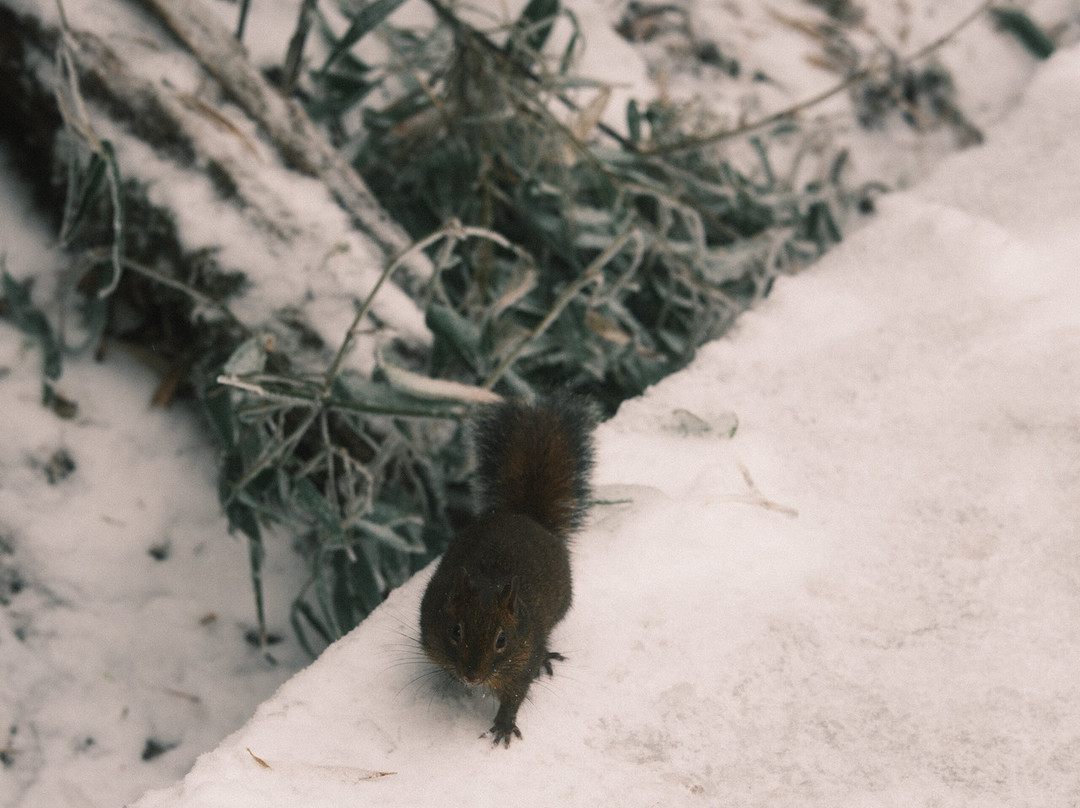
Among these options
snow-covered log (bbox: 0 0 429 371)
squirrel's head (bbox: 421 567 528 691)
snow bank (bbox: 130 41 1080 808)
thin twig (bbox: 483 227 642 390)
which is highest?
snow-covered log (bbox: 0 0 429 371)

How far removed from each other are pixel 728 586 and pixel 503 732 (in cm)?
37

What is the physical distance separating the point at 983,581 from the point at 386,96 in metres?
1.82

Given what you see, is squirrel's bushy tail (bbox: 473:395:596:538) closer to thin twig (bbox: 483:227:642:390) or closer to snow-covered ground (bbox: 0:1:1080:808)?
snow-covered ground (bbox: 0:1:1080:808)

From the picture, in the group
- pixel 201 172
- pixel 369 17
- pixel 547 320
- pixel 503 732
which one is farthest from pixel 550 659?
pixel 369 17

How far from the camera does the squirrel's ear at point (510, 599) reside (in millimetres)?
1027

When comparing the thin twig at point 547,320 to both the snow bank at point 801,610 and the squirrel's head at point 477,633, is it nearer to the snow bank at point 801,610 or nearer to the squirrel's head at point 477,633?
the snow bank at point 801,610

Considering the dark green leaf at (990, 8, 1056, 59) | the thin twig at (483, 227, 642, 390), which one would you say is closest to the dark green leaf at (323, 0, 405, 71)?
the thin twig at (483, 227, 642, 390)

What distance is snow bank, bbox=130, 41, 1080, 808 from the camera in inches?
38.9

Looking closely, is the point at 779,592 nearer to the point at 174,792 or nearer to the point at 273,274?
the point at 174,792

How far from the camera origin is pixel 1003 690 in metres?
1.07

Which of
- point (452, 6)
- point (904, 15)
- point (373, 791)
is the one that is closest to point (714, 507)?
point (373, 791)

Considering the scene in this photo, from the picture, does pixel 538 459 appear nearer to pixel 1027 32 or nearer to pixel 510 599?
pixel 510 599

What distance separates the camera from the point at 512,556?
3.60 feet

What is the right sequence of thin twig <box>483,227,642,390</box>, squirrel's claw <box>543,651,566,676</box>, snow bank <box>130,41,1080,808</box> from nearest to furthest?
snow bank <box>130,41,1080,808</box> < squirrel's claw <box>543,651,566,676</box> < thin twig <box>483,227,642,390</box>
